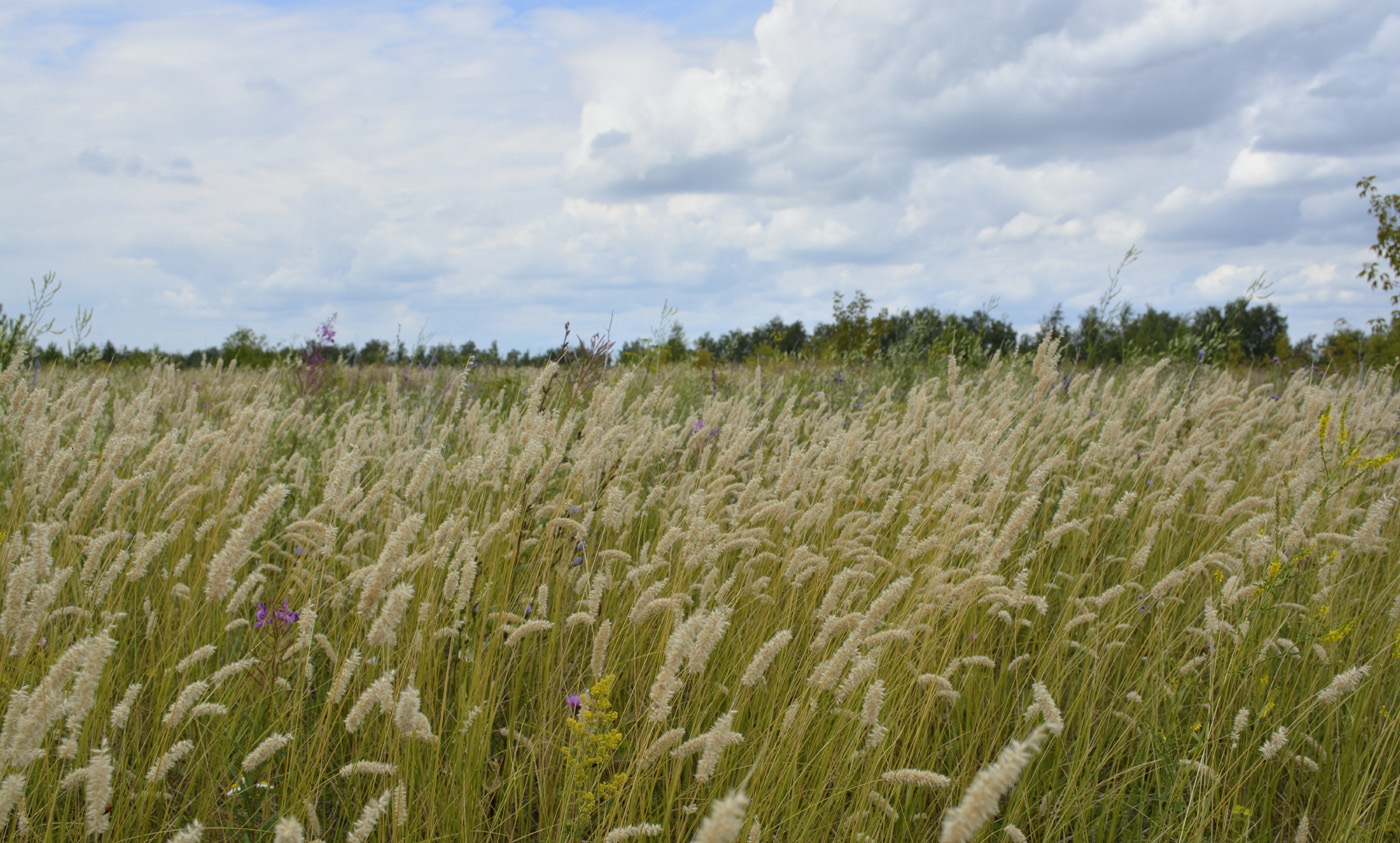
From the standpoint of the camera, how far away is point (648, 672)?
7.92 ft

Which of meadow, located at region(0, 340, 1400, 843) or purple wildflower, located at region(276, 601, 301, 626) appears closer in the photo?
meadow, located at region(0, 340, 1400, 843)

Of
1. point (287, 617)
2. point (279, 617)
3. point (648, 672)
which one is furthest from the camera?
point (648, 672)

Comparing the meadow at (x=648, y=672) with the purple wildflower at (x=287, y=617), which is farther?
the purple wildflower at (x=287, y=617)

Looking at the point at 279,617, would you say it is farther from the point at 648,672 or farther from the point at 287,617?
the point at 648,672

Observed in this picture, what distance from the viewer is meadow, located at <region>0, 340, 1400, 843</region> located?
5.29 feet

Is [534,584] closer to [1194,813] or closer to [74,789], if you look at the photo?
[74,789]

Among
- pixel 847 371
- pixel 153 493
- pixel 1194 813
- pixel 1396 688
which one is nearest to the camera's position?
pixel 1194 813

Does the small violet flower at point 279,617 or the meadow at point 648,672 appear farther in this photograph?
the small violet flower at point 279,617

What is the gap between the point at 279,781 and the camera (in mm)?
1970

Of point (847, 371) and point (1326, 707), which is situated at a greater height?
point (847, 371)

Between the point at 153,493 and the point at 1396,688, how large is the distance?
4663 millimetres

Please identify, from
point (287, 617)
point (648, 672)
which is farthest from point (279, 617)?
point (648, 672)

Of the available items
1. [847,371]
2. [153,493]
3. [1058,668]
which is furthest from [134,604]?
[847,371]

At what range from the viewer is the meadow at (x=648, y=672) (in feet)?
5.29
